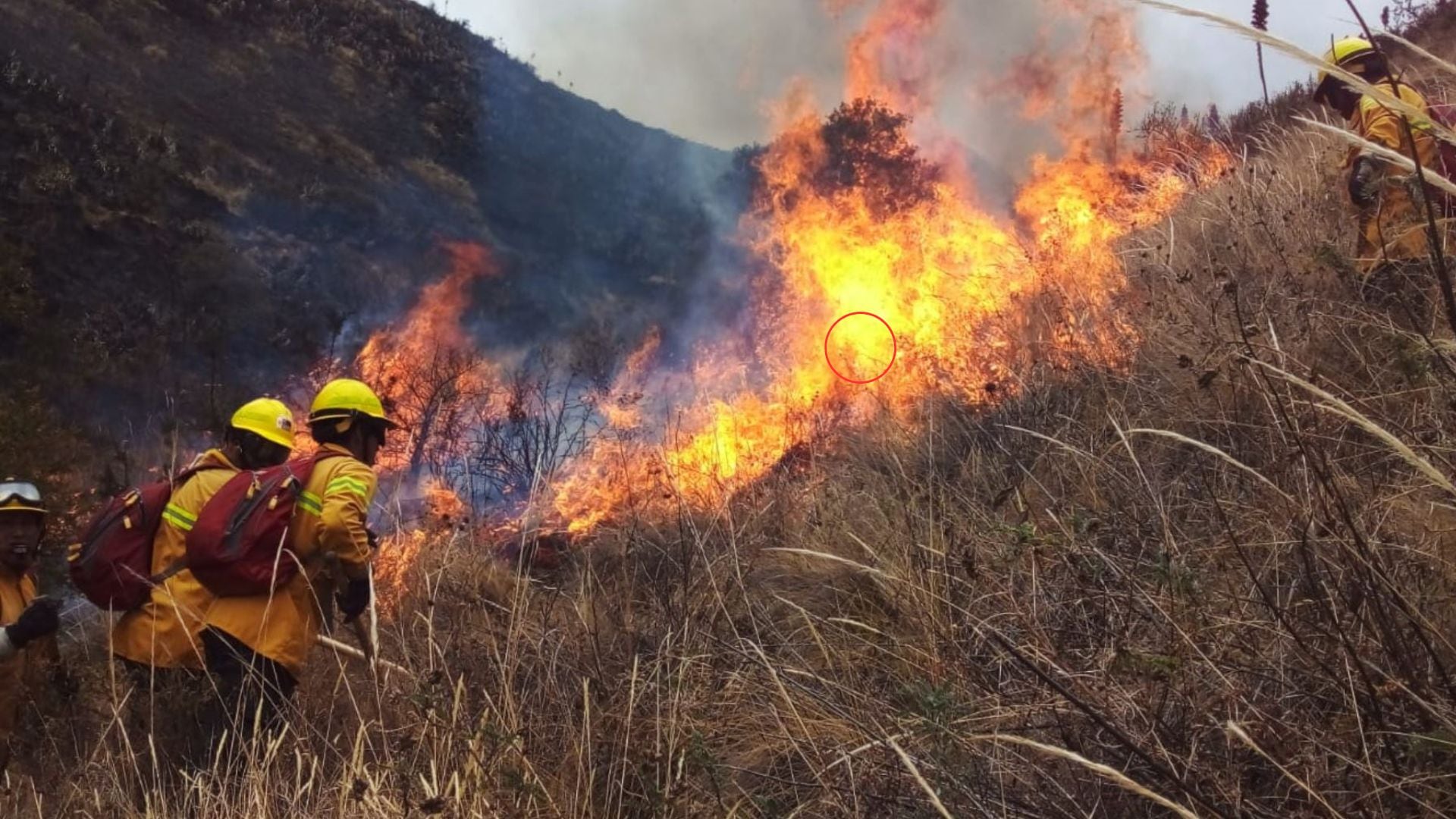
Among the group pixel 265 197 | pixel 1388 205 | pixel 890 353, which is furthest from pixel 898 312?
pixel 265 197

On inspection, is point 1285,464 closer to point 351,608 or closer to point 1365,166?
point 1365,166

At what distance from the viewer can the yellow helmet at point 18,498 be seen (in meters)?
3.32

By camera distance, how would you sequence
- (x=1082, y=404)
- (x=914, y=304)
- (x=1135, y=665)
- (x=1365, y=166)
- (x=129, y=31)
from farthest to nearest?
(x=129, y=31)
(x=914, y=304)
(x=1082, y=404)
(x=1365, y=166)
(x=1135, y=665)

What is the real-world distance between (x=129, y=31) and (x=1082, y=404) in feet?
82.9

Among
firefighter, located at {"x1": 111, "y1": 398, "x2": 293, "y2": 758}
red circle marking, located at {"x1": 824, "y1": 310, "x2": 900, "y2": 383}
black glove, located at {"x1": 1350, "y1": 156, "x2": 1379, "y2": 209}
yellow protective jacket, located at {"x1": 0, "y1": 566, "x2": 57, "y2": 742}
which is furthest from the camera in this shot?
red circle marking, located at {"x1": 824, "y1": 310, "x2": 900, "y2": 383}

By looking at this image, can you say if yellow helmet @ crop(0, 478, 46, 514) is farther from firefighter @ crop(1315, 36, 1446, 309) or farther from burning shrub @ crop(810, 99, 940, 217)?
burning shrub @ crop(810, 99, 940, 217)

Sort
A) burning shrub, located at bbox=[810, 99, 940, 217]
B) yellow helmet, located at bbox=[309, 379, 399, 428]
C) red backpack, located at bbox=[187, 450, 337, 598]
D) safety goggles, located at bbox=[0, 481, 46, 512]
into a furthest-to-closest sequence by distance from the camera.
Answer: burning shrub, located at bbox=[810, 99, 940, 217] → yellow helmet, located at bbox=[309, 379, 399, 428] → safety goggles, located at bbox=[0, 481, 46, 512] → red backpack, located at bbox=[187, 450, 337, 598]

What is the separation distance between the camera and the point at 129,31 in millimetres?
21578

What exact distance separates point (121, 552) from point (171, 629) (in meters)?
0.30

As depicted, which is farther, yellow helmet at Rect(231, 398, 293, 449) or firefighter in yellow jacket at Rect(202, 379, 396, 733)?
yellow helmet at Rect(231, 398, 293, 449)

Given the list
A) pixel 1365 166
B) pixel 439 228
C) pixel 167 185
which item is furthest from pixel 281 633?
pixel 439 228

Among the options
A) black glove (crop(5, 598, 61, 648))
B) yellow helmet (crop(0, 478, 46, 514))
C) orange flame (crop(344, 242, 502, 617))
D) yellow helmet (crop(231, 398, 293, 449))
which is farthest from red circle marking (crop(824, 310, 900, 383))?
black glove (crop(5, 598, 61, 648))

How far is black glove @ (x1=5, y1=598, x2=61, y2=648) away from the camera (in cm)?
286

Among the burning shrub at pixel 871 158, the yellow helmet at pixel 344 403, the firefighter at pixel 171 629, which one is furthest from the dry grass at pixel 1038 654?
the burning shrub at pixel 871 158
